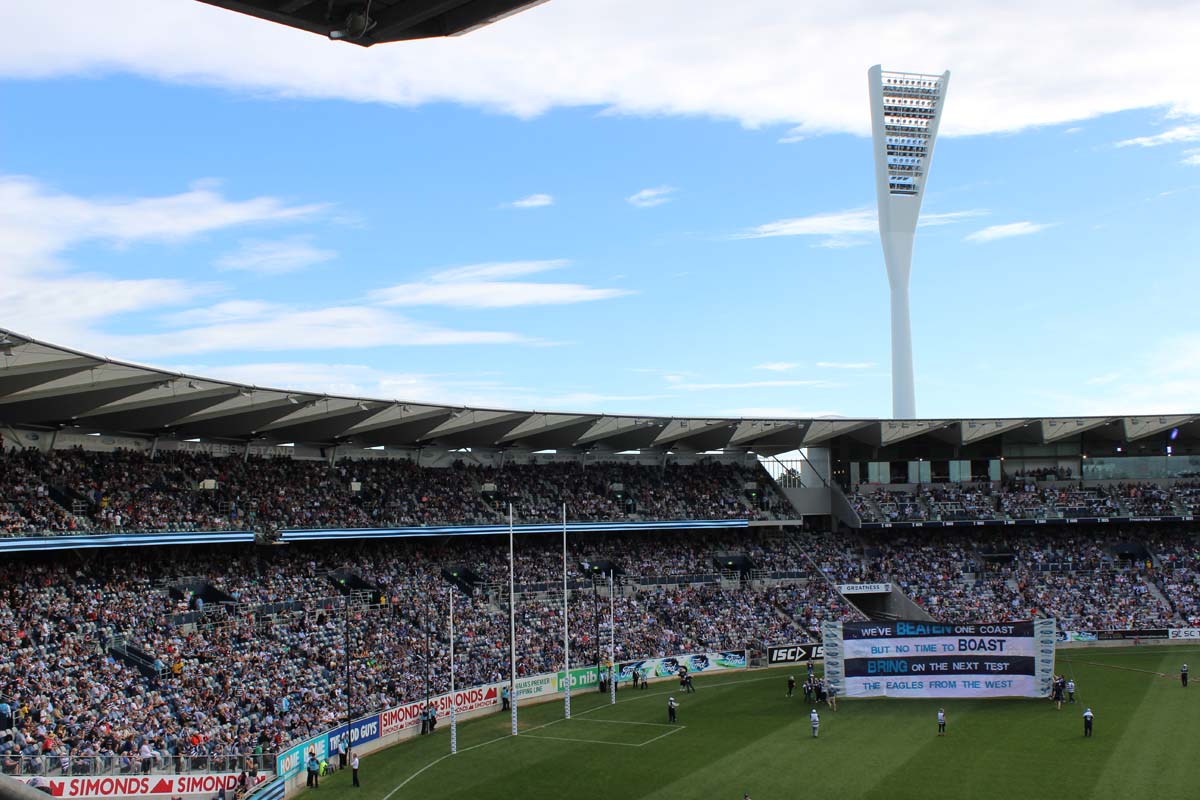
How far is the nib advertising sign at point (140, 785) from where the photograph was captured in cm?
2994

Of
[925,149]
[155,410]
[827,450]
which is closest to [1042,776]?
[155,410]

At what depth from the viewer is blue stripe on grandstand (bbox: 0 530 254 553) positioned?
39219 mm

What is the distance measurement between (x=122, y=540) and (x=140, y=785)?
14.6 meters

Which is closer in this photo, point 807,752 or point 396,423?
point 807,752

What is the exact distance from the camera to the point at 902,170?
9219cm

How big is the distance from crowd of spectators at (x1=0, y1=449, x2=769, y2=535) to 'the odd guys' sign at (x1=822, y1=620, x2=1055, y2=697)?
70.0 feet

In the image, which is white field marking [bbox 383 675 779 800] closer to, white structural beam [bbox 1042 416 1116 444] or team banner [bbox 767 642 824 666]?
team banner [bbox 767 642 824 666]

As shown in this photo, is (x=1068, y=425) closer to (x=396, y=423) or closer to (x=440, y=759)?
(x=396, y=423)

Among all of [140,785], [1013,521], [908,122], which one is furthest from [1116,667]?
[908,122]

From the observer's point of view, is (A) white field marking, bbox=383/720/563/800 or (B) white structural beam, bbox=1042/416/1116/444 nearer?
(A) white field marking, bbox=383/720/563/800

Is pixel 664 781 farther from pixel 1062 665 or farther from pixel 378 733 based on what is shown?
pixel 1062 665

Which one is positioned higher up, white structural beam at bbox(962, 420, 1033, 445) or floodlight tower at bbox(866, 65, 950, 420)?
floodlight tower at bbox(866, 65, 950, 420)

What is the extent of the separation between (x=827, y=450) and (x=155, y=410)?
47.6 m

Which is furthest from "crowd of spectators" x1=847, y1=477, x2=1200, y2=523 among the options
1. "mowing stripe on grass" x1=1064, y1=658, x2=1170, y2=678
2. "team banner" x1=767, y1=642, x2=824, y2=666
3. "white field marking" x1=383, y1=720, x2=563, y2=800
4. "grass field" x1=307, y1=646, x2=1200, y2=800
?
"white field marking" x1=383, y1=720, x2=563, y2=800
